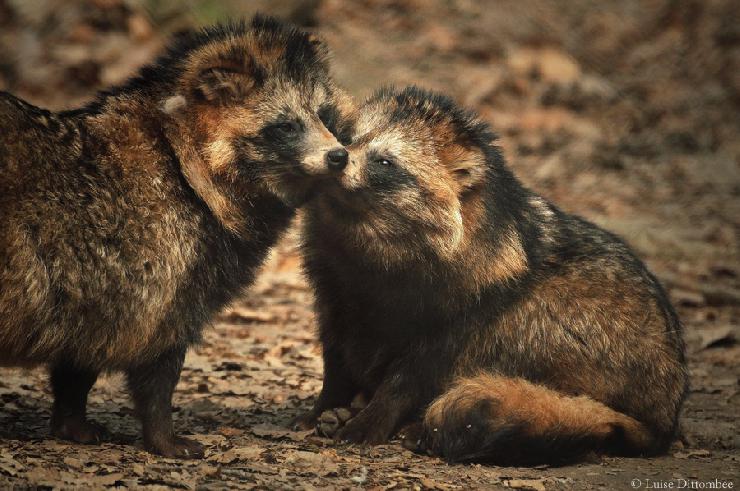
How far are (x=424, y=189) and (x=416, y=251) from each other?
0.41 m

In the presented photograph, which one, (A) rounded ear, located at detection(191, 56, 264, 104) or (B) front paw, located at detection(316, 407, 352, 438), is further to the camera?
(B) front paw, located at detection(316, 407, 352, 438)

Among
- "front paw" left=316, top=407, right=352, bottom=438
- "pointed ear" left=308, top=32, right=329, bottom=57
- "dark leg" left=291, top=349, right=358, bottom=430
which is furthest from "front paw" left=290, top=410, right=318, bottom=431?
"pointed ear" left=308, top=32, right=329, bottom=57

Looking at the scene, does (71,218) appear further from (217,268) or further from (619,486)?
(619,486)

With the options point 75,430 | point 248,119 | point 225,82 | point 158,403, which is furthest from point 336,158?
point 75,430

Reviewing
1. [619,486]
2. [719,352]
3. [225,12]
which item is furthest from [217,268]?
[225,12]

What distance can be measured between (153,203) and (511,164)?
30.6 feet

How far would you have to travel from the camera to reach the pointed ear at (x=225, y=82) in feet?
17.6

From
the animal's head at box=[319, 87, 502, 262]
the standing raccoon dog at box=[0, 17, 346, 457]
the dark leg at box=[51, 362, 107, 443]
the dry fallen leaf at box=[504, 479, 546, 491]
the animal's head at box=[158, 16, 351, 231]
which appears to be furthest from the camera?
the animal's head at box=[319, 87, 502, 262]

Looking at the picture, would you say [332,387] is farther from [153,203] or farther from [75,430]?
[153,203]

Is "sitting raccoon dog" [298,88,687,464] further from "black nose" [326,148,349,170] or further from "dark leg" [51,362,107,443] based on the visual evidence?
"dark leg" [51,362,107,443]

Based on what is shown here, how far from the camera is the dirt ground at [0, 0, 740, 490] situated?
5.23 metres

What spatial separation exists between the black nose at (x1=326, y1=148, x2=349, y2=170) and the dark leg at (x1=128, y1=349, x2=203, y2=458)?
137 cm

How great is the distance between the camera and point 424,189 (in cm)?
593

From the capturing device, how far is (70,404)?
5.49 meters
